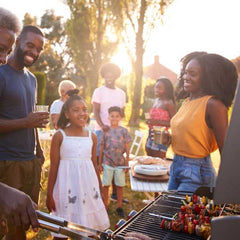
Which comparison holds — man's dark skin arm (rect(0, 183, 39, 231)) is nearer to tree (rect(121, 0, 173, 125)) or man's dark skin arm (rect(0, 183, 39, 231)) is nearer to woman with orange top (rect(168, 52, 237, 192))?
woman with orange top (rect(168, 52, 237, 192))

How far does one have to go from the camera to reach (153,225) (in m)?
1.78

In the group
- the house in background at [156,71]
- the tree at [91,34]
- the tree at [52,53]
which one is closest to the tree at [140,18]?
the tree at [91,34]

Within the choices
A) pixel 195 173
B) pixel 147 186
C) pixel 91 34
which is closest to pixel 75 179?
pixel 147 186

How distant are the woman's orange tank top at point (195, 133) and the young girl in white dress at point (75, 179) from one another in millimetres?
1276

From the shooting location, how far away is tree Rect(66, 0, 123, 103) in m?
21.1

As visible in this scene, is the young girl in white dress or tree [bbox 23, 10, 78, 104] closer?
the young girl in white dress

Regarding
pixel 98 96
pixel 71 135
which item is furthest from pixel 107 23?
pixel 71 135

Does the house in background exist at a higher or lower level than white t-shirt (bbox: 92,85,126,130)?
higher

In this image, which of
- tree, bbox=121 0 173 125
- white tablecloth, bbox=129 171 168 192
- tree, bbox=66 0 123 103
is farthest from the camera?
tree, bbox=66 0 123 103

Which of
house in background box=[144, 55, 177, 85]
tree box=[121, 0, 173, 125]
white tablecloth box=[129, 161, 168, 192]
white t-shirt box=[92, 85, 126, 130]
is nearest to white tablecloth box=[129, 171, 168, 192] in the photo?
white tablecloth box=[129, 161, 168, 192]

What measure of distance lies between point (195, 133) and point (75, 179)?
155cm

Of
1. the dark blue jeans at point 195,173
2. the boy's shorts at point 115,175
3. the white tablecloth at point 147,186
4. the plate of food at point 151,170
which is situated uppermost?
the dark blue jeans at point 195,173

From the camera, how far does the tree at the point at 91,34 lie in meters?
21.1

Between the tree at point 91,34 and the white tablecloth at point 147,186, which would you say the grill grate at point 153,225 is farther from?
the tree at point 91,34
